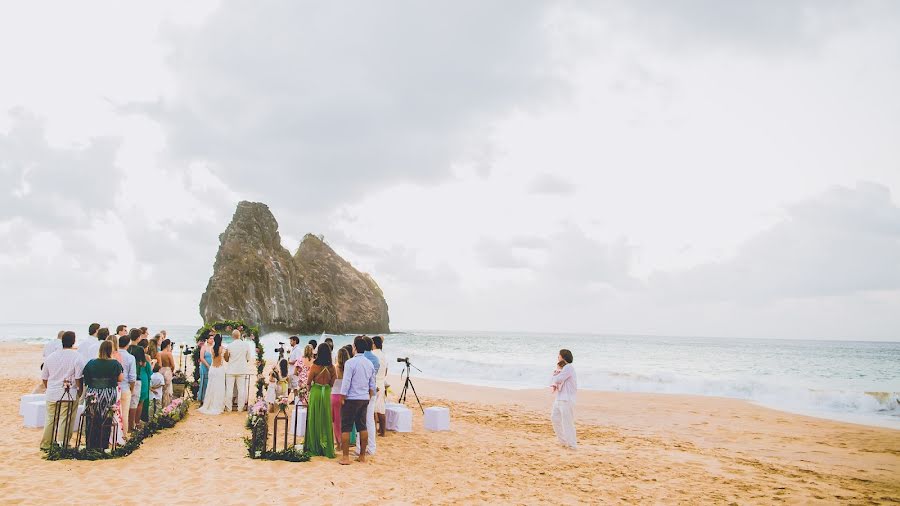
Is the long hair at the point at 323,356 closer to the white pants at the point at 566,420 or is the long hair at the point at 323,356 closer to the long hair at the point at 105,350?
the long hair at the point at 105,350

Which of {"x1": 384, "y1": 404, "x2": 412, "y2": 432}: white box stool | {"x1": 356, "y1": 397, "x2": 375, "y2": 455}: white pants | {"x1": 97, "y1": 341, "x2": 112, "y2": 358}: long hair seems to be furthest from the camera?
{"x1": 384, "y1": 404, "x2": 412, "y2": 432}: white box stool

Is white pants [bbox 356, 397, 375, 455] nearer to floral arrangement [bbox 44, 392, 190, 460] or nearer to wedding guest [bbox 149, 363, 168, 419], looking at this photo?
floral arrangement [bbox 44, 392, 190, 460]

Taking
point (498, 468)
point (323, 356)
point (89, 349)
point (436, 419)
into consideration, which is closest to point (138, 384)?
point (89, 349)

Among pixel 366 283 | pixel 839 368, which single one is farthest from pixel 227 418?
pixel 366 283

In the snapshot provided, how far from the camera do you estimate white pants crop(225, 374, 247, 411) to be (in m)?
12.5

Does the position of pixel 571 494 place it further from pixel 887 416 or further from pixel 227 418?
pixel 887 416

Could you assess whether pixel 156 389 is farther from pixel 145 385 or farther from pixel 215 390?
pixel 215 390

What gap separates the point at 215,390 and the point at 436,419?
5482 millimetres

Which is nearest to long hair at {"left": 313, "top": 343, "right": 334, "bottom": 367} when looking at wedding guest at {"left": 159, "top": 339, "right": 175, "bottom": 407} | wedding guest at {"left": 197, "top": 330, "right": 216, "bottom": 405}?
wedding guest at {"left": 159, "top": 339, "right": 175, "bottom": 407}

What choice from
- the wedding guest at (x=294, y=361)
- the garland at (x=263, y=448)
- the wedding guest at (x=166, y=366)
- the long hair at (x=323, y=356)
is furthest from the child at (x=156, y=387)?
the long hair at (x=323, y=356)

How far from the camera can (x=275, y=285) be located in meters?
72.9

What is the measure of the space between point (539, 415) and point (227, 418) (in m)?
8.46

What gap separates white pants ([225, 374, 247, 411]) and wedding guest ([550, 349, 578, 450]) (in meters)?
7.74

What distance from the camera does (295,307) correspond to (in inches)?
3002
